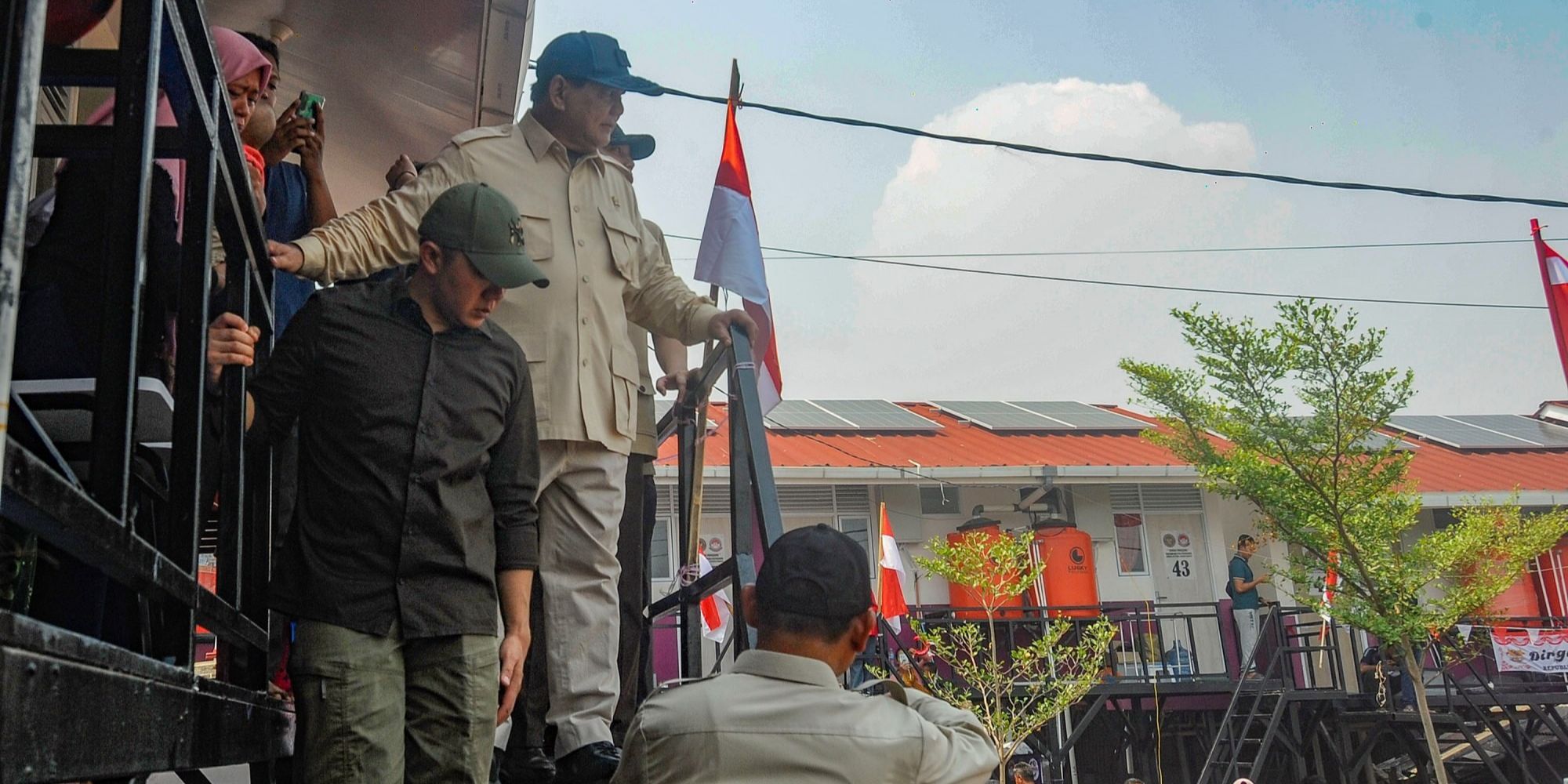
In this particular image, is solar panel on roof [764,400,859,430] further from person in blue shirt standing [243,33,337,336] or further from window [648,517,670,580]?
person in blue shirt standing [243,33,337,336]

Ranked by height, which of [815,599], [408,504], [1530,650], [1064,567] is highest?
[1064,567]

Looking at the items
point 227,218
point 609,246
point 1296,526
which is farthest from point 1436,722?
point 227,218

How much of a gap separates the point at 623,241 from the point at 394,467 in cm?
135

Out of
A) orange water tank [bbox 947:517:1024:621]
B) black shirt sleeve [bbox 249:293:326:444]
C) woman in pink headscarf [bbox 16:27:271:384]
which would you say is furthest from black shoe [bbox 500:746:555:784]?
orange water tank [bbox 947:517:1024:621]

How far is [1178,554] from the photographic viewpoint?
20562mm

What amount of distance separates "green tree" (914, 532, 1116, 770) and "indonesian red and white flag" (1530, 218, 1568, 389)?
6399mm

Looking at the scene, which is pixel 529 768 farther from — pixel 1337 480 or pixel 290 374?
pixel 1337 480

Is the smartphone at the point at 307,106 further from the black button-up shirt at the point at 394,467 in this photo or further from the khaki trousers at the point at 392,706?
the khaki trousers at the point at 392,706

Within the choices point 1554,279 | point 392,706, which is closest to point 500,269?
point 392,706

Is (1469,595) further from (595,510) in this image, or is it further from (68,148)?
(68,148)

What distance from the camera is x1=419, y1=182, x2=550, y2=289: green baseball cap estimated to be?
8.10 ft

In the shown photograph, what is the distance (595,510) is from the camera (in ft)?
10.5

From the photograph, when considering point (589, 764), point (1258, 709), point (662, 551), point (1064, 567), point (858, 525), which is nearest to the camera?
point (589, 764)

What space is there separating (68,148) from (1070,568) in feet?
61.1
